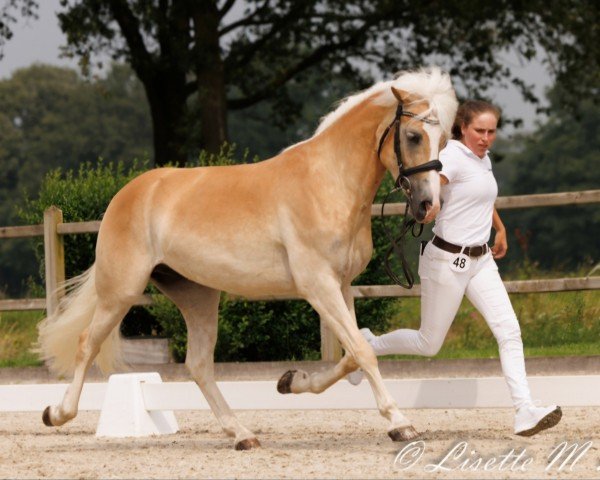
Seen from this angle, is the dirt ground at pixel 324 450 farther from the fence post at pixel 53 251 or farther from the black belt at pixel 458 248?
the fence post at pixel 53 251

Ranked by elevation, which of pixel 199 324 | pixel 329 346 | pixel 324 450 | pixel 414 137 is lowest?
pixel 329 346

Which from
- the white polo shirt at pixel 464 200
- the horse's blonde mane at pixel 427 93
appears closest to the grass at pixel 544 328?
the white polo shirt at pixel 464 200

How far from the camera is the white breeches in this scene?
5566 millimetres

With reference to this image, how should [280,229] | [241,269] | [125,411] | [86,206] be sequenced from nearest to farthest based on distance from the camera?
[280,229] < [241,269] < [125,411] < [86,206]

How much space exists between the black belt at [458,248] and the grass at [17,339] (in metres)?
6.97

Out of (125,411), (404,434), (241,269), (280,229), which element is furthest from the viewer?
(125,411)

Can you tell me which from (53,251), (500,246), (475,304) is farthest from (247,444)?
(53,251)

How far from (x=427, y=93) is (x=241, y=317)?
17.2ft

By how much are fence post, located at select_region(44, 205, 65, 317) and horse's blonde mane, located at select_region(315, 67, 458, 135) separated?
5.57m

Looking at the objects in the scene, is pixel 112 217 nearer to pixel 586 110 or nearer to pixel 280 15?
pixel 280 15

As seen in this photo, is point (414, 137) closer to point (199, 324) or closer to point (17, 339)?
point (199, 324)

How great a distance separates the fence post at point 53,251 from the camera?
10898mm

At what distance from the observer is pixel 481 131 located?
568 centimetres
